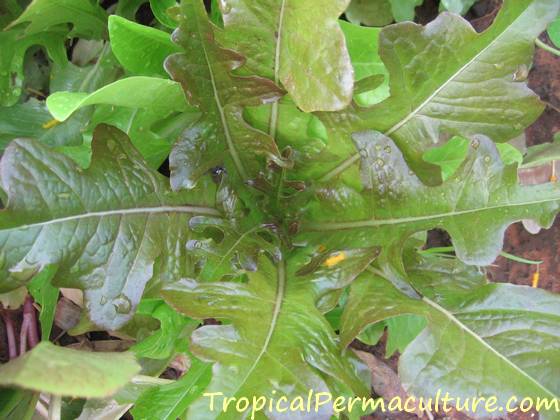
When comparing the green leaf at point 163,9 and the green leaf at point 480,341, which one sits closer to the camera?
the green leaf at point 480,341

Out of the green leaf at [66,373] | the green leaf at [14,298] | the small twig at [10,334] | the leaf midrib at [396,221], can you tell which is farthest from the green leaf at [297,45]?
the small twig at [10,334]

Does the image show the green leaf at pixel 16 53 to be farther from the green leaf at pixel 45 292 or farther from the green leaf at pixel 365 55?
the green leaf at pixel 365 55

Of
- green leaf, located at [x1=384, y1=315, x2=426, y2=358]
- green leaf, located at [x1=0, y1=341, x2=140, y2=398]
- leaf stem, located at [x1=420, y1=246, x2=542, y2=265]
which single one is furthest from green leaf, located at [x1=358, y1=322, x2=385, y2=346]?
green leaf, located at [x1=0, y1=341, x2=140, y2=398]

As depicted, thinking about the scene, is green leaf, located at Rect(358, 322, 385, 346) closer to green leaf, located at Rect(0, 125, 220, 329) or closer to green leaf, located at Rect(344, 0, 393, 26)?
green leaf, located at Rect(0, 125, 220, 329)

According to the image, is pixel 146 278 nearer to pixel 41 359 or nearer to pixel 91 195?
pixel 91 195

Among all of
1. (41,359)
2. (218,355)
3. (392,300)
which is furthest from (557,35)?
(41,359)
